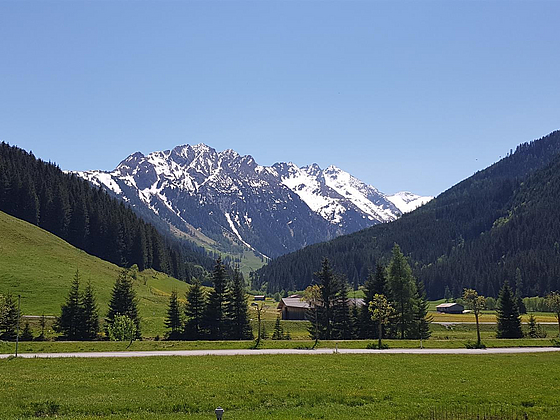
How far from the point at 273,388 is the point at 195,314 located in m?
53.5

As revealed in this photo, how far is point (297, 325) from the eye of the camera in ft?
371

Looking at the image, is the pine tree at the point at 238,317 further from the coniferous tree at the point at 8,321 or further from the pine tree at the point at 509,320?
the pine tree at the point at 509,320

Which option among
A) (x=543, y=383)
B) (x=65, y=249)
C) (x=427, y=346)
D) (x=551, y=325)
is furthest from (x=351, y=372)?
(x=65, y=249)

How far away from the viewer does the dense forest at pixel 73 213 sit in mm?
152750

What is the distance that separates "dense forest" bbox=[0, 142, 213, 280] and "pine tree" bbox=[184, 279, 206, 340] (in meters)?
87.1

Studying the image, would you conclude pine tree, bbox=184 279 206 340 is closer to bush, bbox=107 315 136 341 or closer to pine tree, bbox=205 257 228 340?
pine tree, bbox=205 257 228 340

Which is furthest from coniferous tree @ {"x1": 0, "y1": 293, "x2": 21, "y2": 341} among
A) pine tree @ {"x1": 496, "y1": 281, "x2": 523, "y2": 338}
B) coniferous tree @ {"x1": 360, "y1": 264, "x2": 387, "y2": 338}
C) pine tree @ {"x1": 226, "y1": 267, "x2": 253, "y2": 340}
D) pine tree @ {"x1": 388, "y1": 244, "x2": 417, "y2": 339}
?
pine tree @ {"x1": 496, "y1": 281, "x2": 523, "y2": 338}

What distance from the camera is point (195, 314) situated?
79.0 metres

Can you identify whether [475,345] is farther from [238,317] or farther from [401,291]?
[238,317]

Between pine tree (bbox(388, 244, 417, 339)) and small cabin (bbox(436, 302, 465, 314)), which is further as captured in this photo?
small cabin (bbox(436, 302, 465, 314))

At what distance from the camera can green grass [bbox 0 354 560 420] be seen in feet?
75.6

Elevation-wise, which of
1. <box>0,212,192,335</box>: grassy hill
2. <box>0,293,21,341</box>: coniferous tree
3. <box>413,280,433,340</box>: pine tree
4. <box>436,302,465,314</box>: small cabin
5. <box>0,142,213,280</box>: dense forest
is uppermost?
<box>0,142,213,280</box>: dense forest

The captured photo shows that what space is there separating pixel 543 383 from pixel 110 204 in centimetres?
17064

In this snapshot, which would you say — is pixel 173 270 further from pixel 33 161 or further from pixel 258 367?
pixel 258 367
